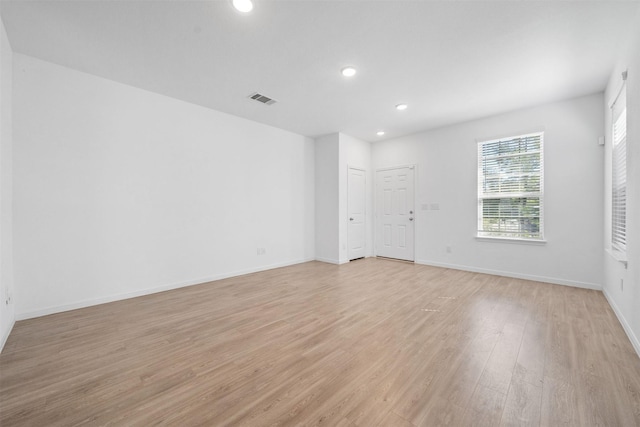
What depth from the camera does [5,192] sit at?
2.46 metres

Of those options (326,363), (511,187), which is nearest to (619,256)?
(511,187)

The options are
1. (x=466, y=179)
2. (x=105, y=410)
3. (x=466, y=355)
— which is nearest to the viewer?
(x=105, y=410)

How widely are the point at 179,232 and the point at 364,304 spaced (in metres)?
2.90

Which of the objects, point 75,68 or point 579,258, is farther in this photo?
point 579,258

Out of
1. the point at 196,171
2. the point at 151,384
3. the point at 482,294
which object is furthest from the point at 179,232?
the point at 482,294

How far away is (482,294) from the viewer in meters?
3.55

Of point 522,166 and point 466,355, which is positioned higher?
point 522,166

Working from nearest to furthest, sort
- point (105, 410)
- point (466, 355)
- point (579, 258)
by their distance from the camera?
point (105, 410) → point (466, 355) → point (579, 258)

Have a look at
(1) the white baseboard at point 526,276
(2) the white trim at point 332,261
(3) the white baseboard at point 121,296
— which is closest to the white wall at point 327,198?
(2) the white trim at point 332,261

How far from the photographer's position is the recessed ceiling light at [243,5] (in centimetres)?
207

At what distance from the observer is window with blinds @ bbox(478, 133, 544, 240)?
14.0 ft

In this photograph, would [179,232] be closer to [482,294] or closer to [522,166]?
[482,294]

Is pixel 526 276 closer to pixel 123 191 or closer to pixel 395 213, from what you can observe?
pixel 395 213

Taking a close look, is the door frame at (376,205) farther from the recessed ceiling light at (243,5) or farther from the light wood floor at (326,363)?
the recessed ceiling light at (243,5)
